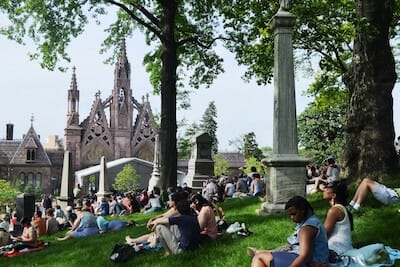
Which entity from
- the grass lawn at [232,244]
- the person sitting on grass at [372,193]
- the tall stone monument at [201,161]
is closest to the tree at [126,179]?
the tall stone monument at [201,161]

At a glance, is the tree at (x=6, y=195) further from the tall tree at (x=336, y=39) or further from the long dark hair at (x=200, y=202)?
the long dark hair at (x=200, y=202)

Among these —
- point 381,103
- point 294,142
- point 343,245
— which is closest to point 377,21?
point 381,103

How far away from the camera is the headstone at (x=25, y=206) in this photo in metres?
20.1

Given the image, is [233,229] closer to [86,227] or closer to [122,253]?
[122,253]

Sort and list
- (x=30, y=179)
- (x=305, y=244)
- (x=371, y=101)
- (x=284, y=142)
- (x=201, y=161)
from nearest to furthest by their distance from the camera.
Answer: (x=305, y=244) < (x=284, y=142) < (x=371, y=101) < (x=201, y=161) < (x=30, y=179)

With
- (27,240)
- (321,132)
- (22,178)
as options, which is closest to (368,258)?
(27,240)

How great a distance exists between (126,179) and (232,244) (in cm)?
4935

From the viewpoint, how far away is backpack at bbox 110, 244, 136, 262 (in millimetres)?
7810

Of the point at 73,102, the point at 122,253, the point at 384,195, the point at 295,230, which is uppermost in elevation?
the point at 73,102

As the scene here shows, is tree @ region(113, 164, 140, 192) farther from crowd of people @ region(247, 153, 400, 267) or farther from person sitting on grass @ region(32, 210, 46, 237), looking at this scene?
crowd of people @ region(247, 153, 400, 267)

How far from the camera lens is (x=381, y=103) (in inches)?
444

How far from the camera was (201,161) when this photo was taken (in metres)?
22.3

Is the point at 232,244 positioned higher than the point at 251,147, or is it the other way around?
the point at 251,147

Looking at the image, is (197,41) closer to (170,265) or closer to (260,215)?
(260,215)
